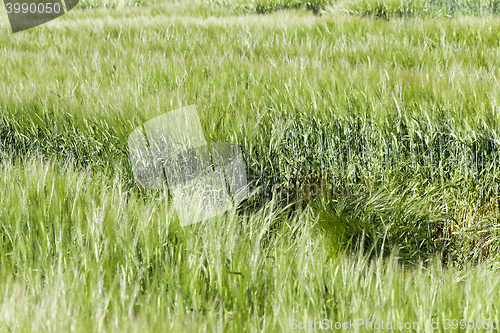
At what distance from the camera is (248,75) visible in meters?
2.10

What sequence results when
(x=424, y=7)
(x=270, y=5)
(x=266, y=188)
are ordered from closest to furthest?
(x=266, y=188) < (x=424, y=7) < (x=270, y=5)

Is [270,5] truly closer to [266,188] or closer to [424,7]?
[424,7]

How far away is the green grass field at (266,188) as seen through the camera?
2.53ft

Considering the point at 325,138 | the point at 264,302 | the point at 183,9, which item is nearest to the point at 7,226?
the point at 264,302

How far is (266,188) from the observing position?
1.55m

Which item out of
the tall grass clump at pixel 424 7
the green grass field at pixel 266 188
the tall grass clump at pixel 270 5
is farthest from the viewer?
the tall grass clump at pixel 270 5

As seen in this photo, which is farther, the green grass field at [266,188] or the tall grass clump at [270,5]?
the tall grass clump at [270,5]

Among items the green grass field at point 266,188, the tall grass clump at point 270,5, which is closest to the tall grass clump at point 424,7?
the tall grass clump at point 270,5

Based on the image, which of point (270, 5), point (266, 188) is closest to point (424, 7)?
point (270, 5)

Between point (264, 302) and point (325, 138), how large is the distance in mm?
922

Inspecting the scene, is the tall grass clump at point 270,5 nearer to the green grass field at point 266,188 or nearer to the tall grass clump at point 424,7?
the tall grass clump at point 424,7

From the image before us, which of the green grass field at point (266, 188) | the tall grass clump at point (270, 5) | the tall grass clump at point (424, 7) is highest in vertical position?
the tall grass clump at point (270, 5)

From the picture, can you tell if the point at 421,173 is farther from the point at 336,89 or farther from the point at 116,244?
the point at 116,244

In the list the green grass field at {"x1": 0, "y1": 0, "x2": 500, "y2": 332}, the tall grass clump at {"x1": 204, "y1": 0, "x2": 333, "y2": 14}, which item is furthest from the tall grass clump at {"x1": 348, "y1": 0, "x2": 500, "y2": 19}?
the green grass field at {"x1": 0, "y1": 0, "x2": 500, "y2": 332}
